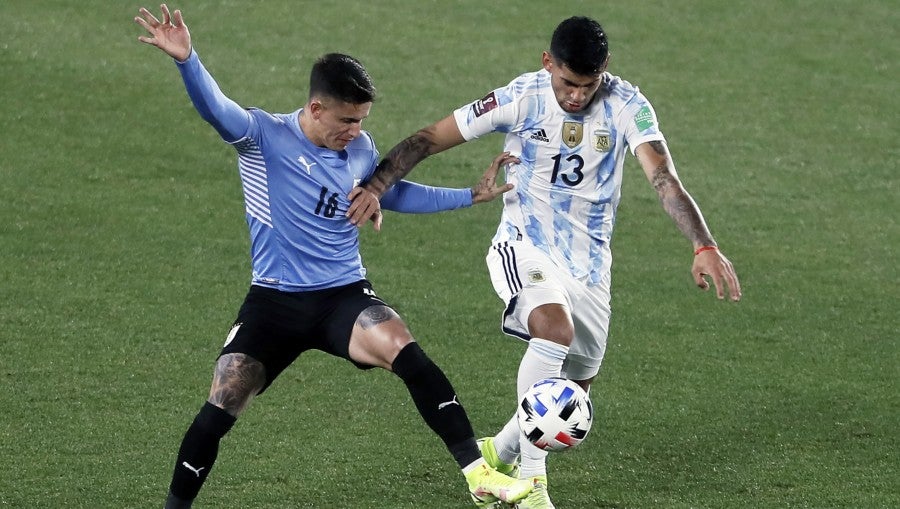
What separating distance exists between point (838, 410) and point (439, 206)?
300 cm

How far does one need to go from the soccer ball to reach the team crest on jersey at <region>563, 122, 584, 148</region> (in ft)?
4.17

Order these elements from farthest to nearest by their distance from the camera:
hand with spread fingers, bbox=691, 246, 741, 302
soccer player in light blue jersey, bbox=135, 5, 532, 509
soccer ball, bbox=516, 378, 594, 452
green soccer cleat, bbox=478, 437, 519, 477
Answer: green soccer cleat, bbox=478, 437, 519, 477
soccer ball, bbox=516, 378, 594, 452
soccer player in light blue jersey, bbox=135, 5, 532, 509
hand with spread fingers, bbox=691, 246, 741, 302

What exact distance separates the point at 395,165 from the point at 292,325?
3.31 feet

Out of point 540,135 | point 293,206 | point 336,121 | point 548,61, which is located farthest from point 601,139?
point 293,206

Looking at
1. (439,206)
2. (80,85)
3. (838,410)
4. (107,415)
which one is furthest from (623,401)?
(80,85)

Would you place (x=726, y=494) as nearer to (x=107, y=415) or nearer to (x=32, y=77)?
(x=107, y=415)

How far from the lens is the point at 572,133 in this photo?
713cm

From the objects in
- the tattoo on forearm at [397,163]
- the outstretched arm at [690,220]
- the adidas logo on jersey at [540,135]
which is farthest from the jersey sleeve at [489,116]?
the outstretched arm at [690,220]

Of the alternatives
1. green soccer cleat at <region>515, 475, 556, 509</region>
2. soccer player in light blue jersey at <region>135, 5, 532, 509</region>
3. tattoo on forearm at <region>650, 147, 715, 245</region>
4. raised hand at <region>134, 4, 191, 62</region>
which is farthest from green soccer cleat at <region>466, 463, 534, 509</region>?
raised hand at <region>134, 4, 191, 62</region>

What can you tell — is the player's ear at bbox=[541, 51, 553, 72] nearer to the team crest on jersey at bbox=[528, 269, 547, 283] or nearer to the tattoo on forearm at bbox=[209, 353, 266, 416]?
the team crest on jersey at bbox=[528, 269, 547, 283]

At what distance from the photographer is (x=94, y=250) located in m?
10.7

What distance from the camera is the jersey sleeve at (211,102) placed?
6223mm

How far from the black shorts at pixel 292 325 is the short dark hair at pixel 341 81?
36.2 inches

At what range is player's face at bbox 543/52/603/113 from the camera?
272 inches
